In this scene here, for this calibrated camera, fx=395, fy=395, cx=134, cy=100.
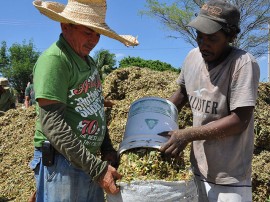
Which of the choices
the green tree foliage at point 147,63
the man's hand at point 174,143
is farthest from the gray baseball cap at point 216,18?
the green tree foliage at point 147,63

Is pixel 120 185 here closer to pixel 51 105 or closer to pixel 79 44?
pixel 51 105

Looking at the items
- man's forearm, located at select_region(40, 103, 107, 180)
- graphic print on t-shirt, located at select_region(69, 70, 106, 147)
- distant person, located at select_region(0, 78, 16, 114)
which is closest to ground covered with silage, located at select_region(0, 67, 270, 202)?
distant person, located at select_region(0, 78, 16, 114)

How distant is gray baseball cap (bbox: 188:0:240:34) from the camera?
2.48 metres

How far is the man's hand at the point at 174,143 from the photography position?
231 cm

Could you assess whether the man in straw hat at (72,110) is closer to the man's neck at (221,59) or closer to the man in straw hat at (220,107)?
the man in straw hat at (220,107)

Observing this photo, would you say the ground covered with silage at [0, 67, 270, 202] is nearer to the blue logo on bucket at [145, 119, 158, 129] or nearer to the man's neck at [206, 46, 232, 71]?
the man's neck at [206, 46, 232, 71]

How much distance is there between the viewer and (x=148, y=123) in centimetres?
245

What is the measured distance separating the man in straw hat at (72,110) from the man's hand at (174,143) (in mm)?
326

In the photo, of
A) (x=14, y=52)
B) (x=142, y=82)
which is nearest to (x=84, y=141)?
(x=142, y=82)

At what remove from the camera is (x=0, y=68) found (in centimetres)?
5472

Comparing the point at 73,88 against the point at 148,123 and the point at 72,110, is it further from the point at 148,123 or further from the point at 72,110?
the point at 148,123

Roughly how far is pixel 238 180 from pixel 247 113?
49 cm

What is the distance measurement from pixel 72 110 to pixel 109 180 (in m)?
0.45

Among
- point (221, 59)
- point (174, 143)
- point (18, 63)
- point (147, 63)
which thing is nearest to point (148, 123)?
point (174, 143)
